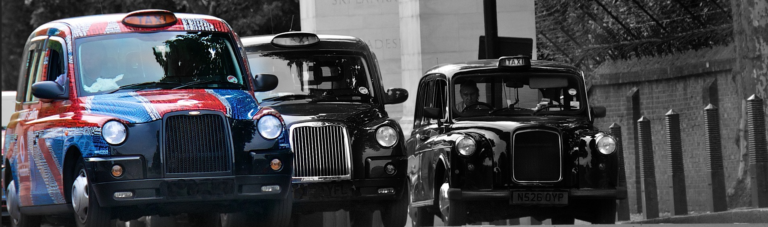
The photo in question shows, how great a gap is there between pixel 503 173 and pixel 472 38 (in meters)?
10.5

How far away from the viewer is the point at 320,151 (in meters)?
12.9

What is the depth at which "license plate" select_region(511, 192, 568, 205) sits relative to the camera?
12.7 meters

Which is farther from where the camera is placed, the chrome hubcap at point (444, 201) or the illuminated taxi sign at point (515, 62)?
the illuminated taxi sign at point (515, 62)

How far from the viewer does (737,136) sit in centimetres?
2095

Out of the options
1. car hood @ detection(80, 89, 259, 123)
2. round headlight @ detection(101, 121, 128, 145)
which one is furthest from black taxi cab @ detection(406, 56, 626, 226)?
round headlight @ detection(101, 121, 128, 145)

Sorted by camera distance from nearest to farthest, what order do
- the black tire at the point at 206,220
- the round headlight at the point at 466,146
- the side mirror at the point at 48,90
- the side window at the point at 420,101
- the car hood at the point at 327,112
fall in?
the side mirror at the point at 48,90 < the round headlight at the point at 466,146 < the car hood at the point at 327,112 < the black tire at the point at 206,220 < the side window at the point at 420,101

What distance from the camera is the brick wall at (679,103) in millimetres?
22734

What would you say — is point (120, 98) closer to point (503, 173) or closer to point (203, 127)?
point (203, 127)

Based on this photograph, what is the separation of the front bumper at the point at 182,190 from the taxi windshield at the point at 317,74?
3.31 meters

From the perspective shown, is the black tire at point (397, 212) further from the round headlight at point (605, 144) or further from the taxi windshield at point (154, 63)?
the taxi windshield at point (154, 63)

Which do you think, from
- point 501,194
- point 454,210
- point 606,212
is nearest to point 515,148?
point 501,194

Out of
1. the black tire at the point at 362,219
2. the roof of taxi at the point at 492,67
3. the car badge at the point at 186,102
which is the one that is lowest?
the black tire at the point at 362,219

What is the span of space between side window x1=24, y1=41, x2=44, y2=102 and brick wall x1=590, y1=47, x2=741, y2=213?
1168 cm

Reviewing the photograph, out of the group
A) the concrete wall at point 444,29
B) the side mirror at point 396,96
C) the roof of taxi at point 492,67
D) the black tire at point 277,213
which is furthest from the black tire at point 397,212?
the concrete wall at point 444,29
